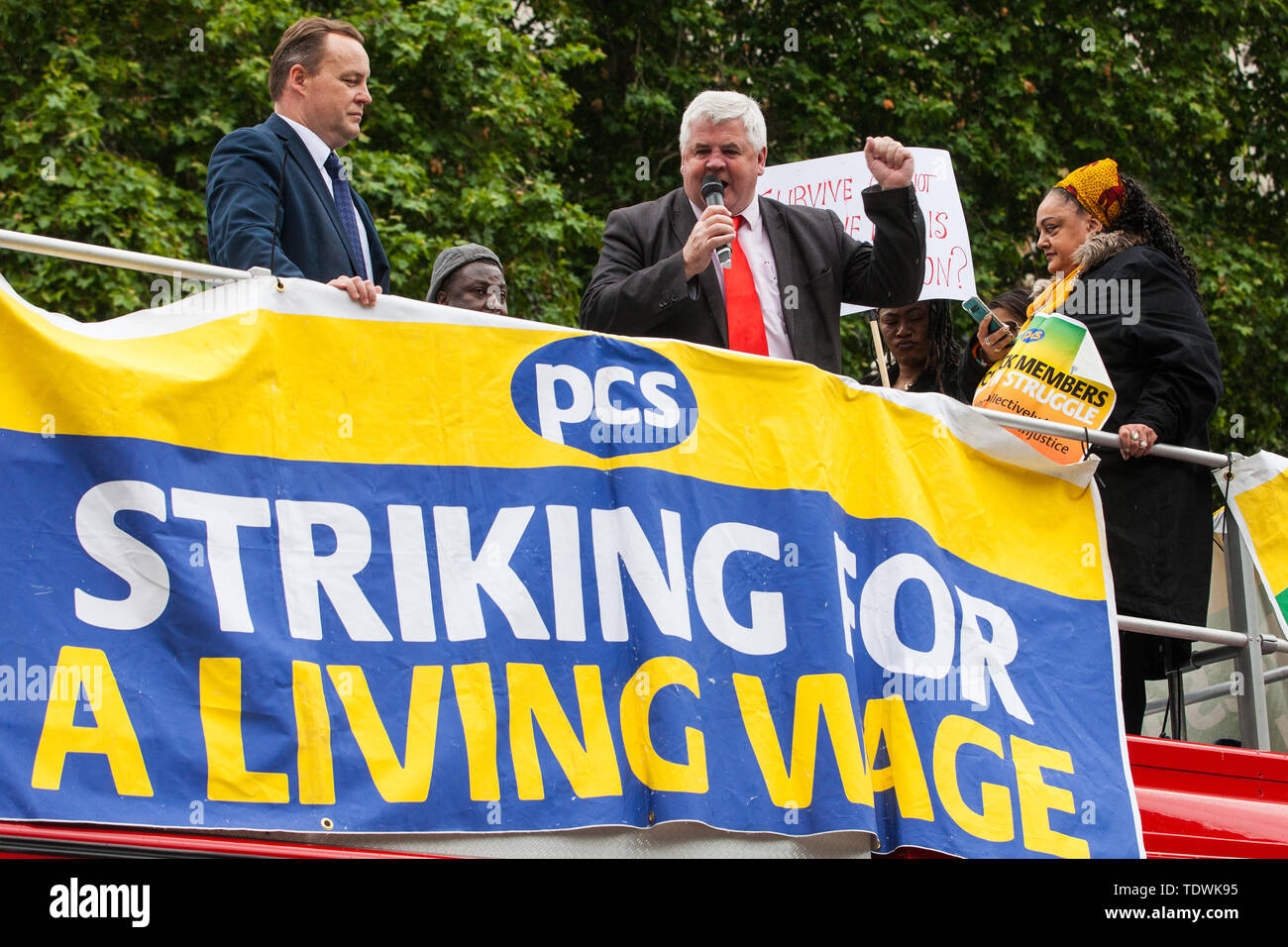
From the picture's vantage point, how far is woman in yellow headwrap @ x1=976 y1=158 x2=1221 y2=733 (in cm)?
571

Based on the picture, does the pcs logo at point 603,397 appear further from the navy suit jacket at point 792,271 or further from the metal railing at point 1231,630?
the metal railing at point 1231,630

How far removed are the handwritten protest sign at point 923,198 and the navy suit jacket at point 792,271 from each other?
2.18 metres

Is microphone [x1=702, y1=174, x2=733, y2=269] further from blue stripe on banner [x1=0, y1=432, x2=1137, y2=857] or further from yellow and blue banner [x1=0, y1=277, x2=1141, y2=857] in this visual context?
blue stripe on banner [x1=0, y1=432, x2=1137, y2=857]

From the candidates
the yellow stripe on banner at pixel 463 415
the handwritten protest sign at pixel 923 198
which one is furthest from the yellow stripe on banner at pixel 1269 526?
the handwritten protest sign at pixel 923 198

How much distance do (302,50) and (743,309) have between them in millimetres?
1603

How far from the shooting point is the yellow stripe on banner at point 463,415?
386 centimetres

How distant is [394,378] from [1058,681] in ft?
7.45

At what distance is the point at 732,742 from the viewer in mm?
4352

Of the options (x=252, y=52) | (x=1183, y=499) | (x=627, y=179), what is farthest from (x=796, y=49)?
(x=1183, y=499)

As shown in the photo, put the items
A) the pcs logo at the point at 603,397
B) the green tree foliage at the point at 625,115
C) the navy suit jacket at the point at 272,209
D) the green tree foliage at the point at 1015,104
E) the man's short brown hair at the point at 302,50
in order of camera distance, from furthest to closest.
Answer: the green tree foliage at the point at 1015,104 → the green tree foliage at the point at 625,115 → the man's short brown hair at the point at 302,50 → the navy suit jacket at the point at 272,209 → the pcs logo at the point at 603,397

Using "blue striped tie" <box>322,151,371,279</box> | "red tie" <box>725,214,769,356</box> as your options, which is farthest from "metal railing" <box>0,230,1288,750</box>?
"red tie" <box>725,214,769,356</box>

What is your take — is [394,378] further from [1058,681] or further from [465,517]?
[1058,681]

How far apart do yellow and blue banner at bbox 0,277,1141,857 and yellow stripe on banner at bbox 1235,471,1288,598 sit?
48.1 inches

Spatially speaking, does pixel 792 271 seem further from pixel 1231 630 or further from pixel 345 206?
pixel 1231 630
